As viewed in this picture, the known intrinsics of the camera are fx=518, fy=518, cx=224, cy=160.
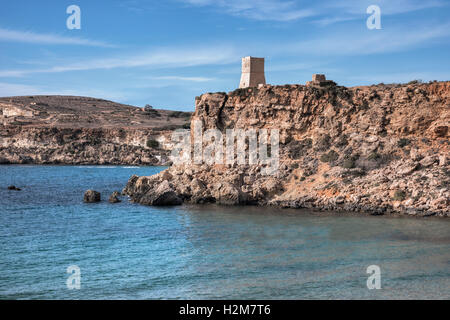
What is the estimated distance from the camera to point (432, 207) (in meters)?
23.4

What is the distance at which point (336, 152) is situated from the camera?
2905 centimetres

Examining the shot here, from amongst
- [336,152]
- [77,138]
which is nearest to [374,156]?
[336,152]

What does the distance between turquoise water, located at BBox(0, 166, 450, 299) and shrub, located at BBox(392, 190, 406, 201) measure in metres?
1.78

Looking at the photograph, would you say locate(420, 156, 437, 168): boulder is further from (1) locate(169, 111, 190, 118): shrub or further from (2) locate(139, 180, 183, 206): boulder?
(1) locate(169, 111, 190, 118): shrub

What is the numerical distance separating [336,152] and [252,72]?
9.08 metres

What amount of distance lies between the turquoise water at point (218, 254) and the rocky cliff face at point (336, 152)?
1694mm

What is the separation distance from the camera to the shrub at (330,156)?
94.5 feet

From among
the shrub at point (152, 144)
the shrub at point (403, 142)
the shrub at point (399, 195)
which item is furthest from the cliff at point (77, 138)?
the shrub at point (399, 195)

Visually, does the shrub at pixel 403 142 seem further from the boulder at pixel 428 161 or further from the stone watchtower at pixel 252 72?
the stone watchtower at pixel 252 72

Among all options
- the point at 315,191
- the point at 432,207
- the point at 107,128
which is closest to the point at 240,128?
the point at 315,191

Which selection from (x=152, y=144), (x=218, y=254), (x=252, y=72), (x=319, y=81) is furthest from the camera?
(x=152, y=144)

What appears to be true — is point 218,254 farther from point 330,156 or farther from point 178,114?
point 178,114

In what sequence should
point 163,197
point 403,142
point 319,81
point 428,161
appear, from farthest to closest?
point 319,81
point 163,197
point 403,142
point 428,161

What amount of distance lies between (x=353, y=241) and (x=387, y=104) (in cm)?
1216
